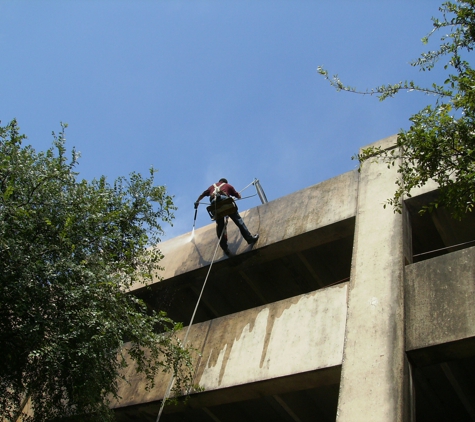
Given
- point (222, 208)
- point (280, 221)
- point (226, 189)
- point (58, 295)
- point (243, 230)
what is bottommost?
point (58, 295)

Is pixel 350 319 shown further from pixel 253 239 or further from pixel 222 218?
pixel 222 218

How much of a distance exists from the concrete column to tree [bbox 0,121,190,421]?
98.7 inches

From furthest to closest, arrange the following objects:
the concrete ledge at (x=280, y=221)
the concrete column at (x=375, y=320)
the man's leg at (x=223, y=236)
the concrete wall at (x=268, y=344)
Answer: the man's leg at (x=223, y=236)
the concrete ledge at (x=280, y=221)
the concrete wall at (x=268, y=344)
the concrete column at (x=375, y=320)

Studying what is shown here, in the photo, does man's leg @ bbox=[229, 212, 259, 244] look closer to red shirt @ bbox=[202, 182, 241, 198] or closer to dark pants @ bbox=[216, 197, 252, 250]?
dark pants @ bbox=[216, 197, 252, 250]

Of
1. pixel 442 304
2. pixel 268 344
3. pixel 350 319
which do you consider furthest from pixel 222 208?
pixel 442 304

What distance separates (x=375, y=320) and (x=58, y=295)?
13.1 ft

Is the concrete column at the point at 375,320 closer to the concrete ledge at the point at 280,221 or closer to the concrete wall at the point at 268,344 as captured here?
the concrete wall at the point at 268,344

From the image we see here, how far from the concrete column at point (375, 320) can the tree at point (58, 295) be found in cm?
251

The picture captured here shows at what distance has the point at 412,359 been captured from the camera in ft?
20.9

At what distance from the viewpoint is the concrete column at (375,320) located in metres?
5.84

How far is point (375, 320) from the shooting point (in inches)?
263

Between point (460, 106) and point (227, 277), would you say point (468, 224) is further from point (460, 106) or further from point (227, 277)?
point (227, 277)

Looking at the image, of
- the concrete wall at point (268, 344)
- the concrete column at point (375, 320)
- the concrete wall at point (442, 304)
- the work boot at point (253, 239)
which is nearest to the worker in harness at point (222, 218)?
the work boot at point (253, 239)

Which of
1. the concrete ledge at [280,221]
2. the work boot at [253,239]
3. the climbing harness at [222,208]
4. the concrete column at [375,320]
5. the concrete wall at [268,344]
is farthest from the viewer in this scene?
the work boot at [253,239]
